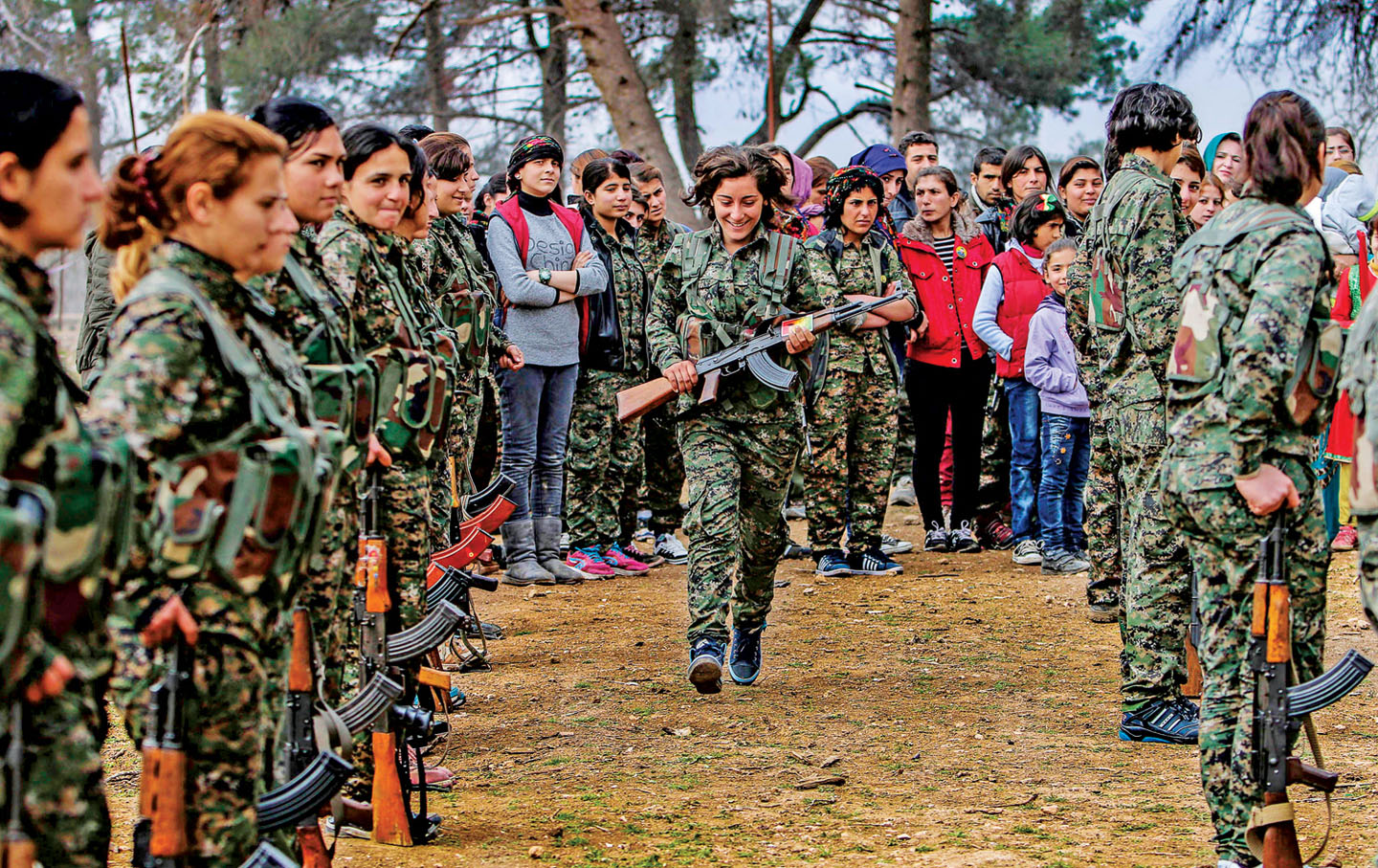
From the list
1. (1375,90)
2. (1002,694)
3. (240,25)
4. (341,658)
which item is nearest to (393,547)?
(341,658)

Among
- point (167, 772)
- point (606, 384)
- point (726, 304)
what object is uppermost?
point (726, 304)

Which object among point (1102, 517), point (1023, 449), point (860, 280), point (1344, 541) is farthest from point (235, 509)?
point (1344, 541)

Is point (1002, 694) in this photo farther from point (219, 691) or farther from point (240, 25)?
point (240, 25)

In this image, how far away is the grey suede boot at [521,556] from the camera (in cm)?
885

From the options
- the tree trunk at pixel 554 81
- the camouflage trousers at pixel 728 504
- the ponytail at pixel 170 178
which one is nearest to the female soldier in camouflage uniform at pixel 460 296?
the camouflage trousers at pixel 728 504

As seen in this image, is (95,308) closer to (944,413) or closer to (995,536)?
(944,413)

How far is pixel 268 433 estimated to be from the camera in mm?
2973

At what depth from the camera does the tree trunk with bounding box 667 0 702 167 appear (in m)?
20.3

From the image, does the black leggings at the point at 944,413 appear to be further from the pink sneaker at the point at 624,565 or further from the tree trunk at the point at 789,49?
the tree trunk at the point at 789,49

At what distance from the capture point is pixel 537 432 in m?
8.59

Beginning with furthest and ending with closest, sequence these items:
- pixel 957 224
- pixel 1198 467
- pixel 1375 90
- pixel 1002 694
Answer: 1. pixel 1375 90
2. pixel 957 224
3. pixel 1002 694
4. pixel 1198 467

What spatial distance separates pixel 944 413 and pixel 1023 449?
2.03ft

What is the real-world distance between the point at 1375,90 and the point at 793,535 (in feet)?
22.6

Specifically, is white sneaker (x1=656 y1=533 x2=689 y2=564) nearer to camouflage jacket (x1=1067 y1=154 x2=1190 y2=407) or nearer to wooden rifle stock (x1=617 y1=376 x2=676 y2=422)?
wooden rifle stock (x1=617 y1=376 x2=676 y2=422)
